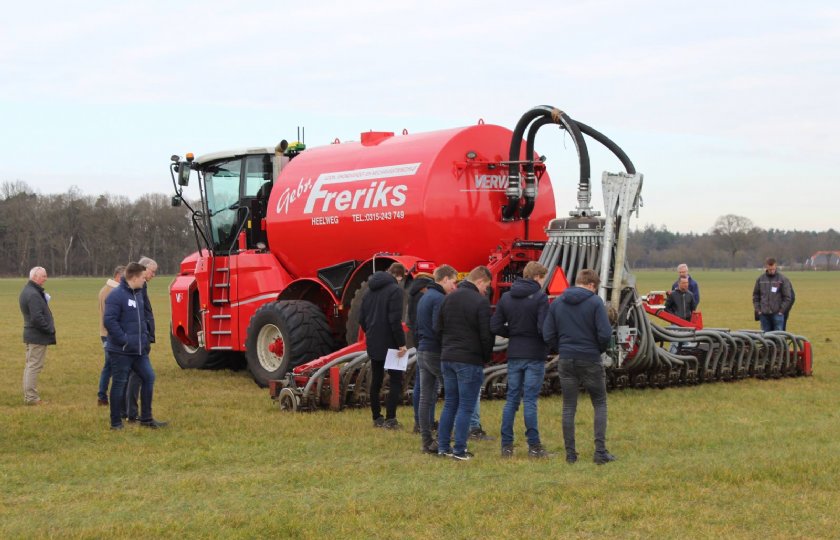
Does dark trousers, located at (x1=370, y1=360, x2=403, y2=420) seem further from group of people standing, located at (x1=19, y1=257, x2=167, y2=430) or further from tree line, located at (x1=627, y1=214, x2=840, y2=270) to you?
tree line, located at (x1=627, y1=214, x2=840, y2=270)

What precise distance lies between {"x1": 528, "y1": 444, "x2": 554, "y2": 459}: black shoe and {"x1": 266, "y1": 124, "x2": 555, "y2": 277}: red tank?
463 centimetres

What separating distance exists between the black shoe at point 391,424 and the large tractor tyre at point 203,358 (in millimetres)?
7232

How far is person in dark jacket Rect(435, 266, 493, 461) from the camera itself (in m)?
9.14

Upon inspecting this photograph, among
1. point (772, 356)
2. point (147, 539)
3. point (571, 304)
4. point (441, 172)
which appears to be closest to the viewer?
point (147, 539)

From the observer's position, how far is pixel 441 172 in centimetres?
1338

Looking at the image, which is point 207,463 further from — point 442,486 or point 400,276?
point 400,276

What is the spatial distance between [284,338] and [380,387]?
3.74 metres

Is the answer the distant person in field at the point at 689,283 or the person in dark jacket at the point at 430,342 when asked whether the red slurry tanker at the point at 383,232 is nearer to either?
the distant person in field at the point at 689,283

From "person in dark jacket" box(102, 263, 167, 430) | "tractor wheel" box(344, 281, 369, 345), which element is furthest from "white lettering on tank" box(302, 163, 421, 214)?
"person in dark jacket" box(102, 263, 167, 430)

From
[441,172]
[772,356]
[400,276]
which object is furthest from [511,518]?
[772,356]

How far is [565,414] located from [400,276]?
8.94 feet

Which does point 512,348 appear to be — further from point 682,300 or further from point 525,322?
point 682,300

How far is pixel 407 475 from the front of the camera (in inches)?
333

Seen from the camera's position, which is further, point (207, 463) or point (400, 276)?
point (400, 276)
